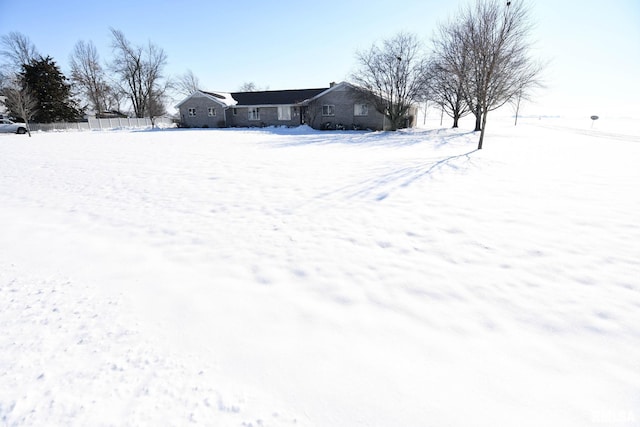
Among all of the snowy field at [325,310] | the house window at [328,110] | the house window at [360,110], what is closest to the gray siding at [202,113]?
the house window at [328,110]

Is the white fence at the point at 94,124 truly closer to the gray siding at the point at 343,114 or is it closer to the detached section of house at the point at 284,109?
the detached section of house at the point at 284,109

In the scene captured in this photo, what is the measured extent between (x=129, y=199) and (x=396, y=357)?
697 cm

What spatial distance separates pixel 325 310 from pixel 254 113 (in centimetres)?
3462

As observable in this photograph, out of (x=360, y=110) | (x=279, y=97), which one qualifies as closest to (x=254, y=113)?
(x=279, y=97)

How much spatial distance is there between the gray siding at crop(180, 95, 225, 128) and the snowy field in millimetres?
30583

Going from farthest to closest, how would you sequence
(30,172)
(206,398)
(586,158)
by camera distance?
1. (586,158)
2. (30,172)
3. (206,398)

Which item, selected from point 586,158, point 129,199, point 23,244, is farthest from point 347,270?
point 586,158

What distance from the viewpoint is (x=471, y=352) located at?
2.44 m

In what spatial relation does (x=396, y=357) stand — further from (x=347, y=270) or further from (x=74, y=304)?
(x=74, y=304)

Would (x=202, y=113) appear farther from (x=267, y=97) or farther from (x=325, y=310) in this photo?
Result: (x=325, y=310)

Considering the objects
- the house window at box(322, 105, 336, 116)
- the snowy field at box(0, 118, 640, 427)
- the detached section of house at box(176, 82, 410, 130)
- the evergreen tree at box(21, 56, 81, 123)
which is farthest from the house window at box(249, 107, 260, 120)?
the snowy field at box(0, 118, 640, 427)

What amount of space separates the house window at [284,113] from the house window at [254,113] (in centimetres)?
279

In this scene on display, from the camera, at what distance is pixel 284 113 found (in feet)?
109

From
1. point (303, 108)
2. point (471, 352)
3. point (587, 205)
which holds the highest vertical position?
point (303, 108)
